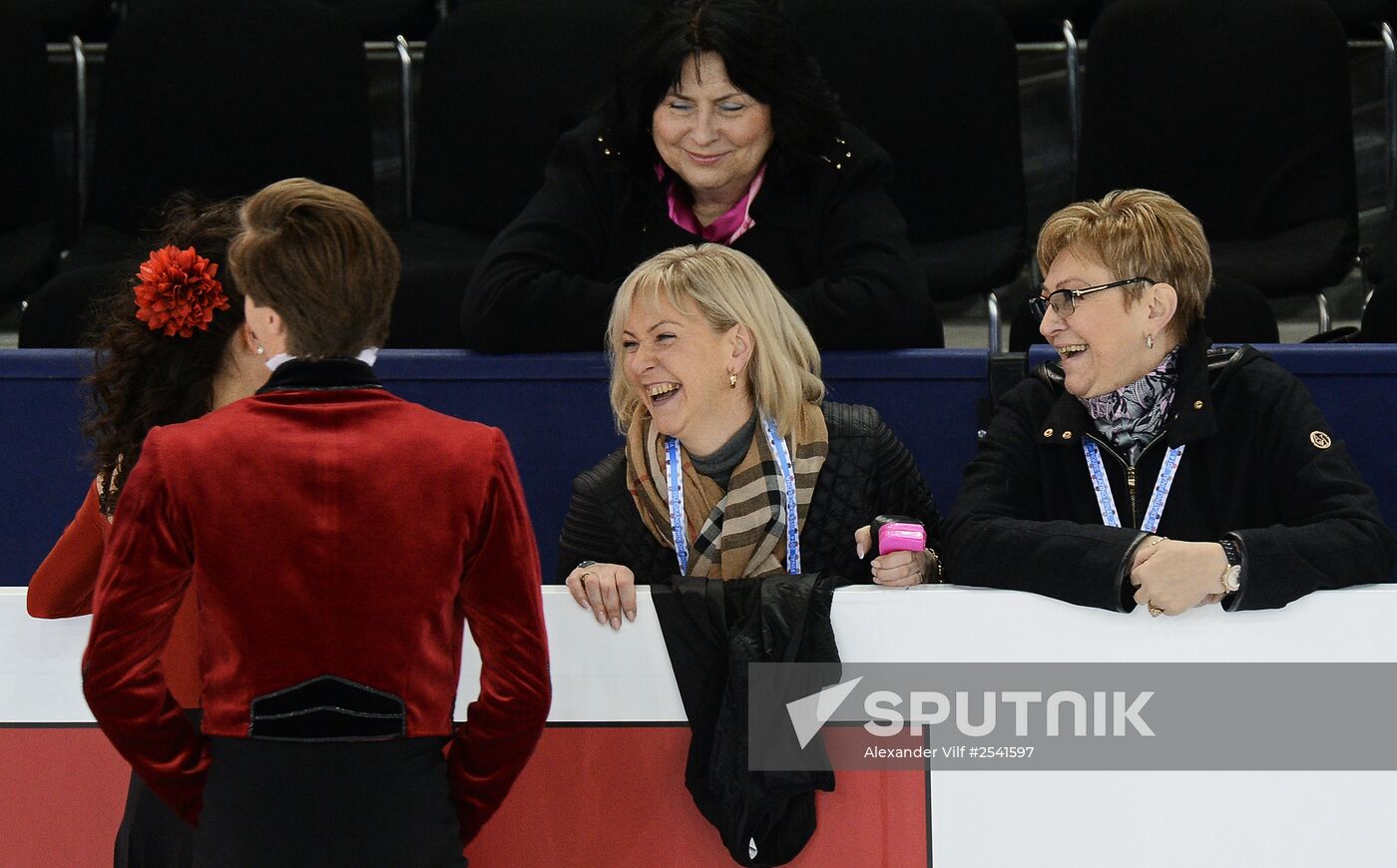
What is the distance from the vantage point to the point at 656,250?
10.2 feet

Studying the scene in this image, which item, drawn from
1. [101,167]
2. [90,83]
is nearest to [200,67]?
[101,167]

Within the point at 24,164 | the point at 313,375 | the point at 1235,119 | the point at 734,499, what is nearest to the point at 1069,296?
the point at 734,499

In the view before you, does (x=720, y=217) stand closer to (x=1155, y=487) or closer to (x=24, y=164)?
(x=1155, y=487)

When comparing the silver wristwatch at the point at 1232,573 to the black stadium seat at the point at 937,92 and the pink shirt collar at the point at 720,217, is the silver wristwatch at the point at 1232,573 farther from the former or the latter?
the black stadium seat at the point at 937,92

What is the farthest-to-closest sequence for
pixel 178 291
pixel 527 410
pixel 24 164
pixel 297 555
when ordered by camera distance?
pixel 24 164 < pixel 527 410 < pixel 178 291 < pixel 297 555

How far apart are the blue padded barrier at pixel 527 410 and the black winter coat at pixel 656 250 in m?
0.06

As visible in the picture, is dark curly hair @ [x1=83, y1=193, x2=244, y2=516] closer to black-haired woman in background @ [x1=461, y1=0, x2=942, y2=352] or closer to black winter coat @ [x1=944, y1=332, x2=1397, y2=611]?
black-haired woman in background @ [x1=461, y1=0, x2=942, y2=352]

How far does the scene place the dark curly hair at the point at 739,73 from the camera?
10.2ft

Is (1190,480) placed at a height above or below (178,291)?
below

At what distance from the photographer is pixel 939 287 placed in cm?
393

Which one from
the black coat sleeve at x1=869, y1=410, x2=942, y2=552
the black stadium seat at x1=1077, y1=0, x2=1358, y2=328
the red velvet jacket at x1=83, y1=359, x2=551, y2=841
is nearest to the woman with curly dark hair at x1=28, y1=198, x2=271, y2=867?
the red velvet jacket at x1=83, y1=359, x2=551, y2=841

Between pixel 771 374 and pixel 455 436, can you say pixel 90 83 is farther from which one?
pixel 455 436

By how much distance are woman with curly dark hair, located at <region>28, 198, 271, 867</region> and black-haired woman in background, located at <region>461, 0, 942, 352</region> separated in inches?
36.6

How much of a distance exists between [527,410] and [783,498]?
650mm
